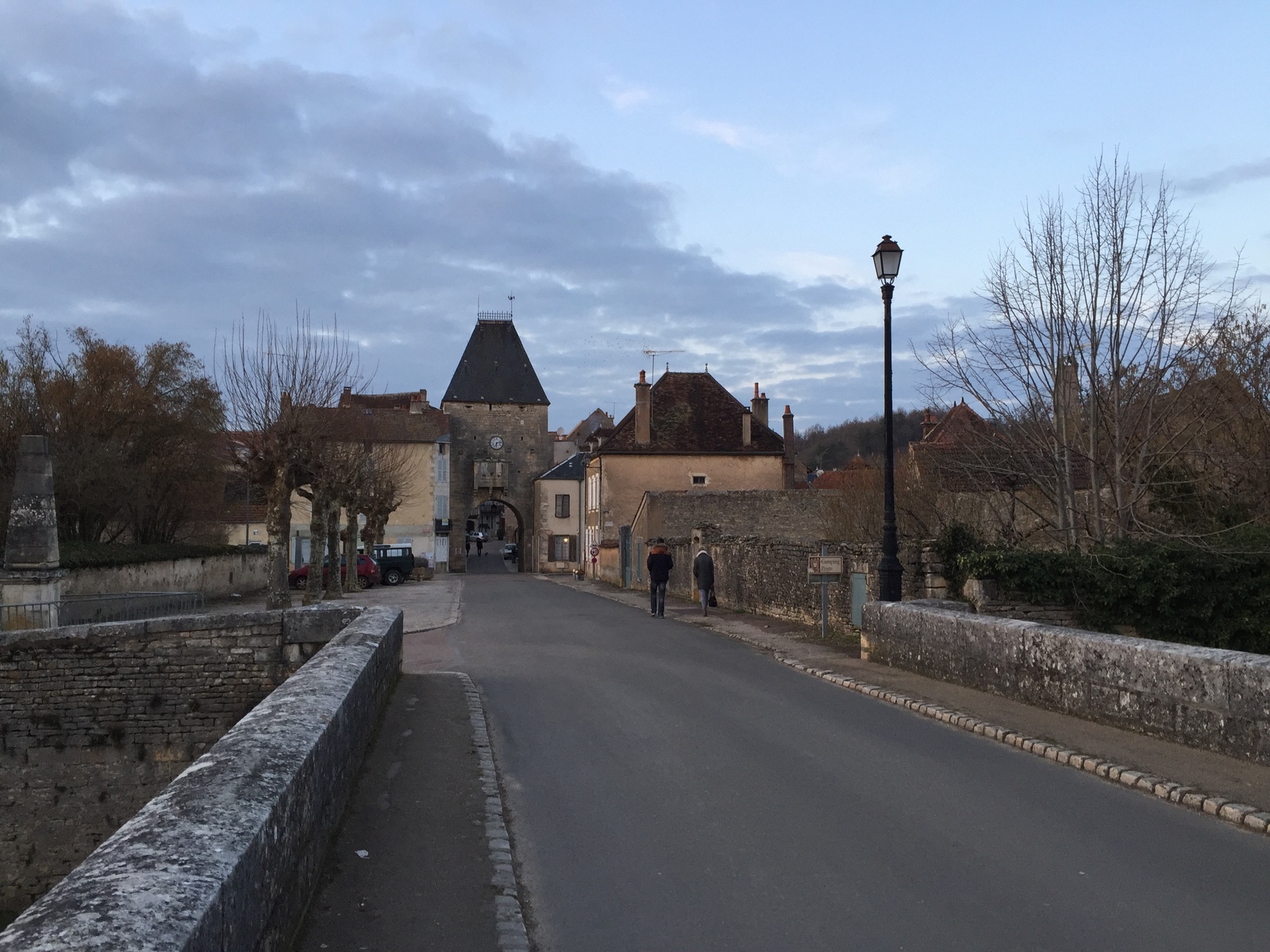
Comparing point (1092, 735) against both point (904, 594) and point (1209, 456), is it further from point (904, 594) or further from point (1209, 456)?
point (1209, 456)

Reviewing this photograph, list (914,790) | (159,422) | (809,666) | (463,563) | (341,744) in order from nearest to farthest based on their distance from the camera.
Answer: (341,744), (914,790), (809,666), (159,422), (463,563)

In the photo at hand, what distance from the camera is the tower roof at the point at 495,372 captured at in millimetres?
72688

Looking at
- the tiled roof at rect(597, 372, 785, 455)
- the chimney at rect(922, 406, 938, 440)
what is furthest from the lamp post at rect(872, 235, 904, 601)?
the tiled roof at rect(597, 372, 785, 455)

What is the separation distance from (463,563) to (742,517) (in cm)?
3182

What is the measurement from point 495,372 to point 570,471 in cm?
984

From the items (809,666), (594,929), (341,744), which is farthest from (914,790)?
(809,666)

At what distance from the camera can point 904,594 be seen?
16344 mm

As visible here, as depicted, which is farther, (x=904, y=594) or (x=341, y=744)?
(x=904, y=594)

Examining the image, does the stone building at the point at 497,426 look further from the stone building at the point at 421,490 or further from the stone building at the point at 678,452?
the stone building at the point at 678,452

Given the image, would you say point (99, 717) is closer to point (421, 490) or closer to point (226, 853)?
point (226, 853)

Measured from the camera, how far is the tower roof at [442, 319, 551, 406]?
238 feet

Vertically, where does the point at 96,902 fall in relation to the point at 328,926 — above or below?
above

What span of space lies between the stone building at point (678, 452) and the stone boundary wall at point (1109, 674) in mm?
35675

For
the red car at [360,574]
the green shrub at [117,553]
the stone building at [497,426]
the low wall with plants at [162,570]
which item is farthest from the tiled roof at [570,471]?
the green shrub at [117,553]
